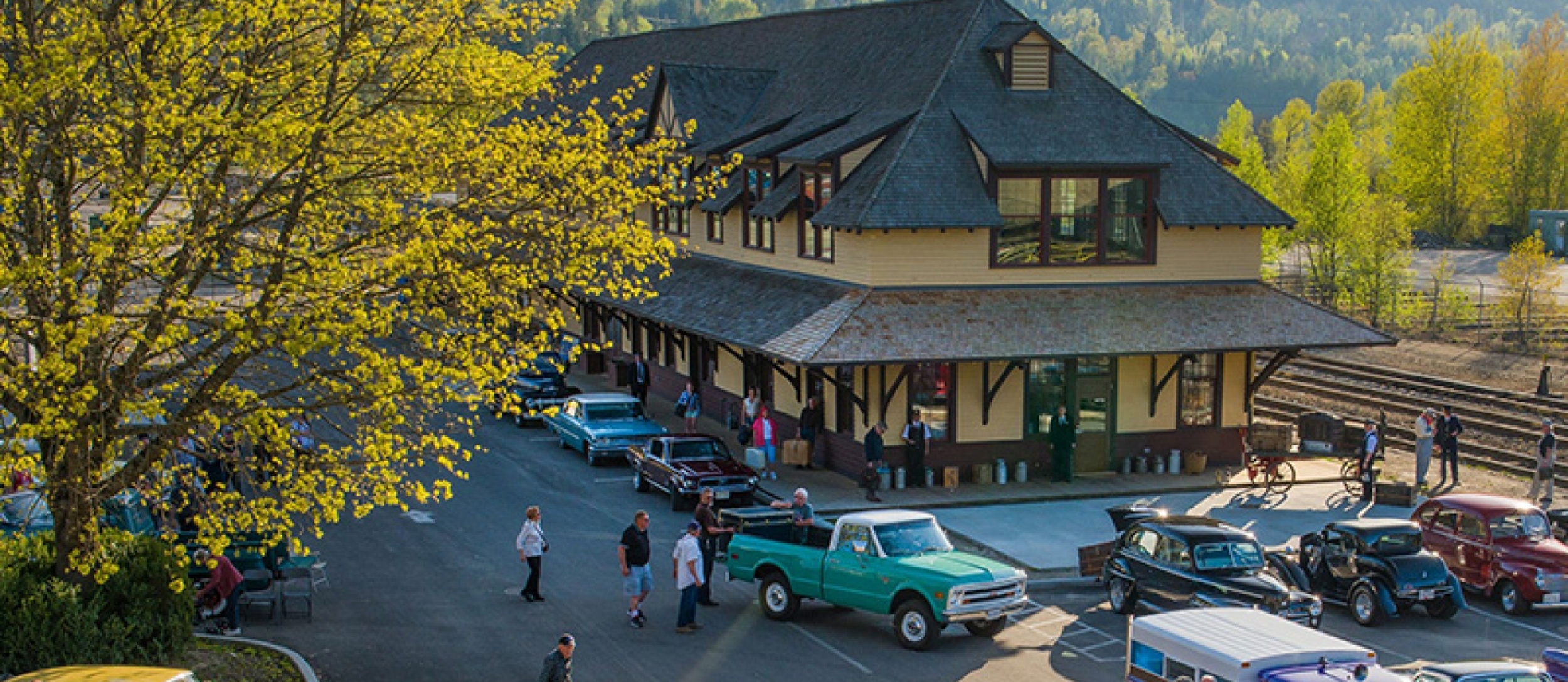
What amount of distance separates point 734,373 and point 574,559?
1356 centimetres

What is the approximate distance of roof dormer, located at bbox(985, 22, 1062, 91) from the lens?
35750 mm

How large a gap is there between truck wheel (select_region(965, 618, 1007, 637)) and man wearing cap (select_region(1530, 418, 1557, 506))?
52.4 feet

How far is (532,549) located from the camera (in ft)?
77.8

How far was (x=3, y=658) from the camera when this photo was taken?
17.7 m

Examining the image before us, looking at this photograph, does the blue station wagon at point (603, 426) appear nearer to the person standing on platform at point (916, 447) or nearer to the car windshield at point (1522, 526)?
the person standing on platform at point (916, 447)

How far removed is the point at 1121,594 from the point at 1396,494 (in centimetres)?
1102

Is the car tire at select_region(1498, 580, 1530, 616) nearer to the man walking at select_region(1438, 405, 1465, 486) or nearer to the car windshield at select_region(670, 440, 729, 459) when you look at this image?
the man walking at select_region(1438, 405, 1465, 486)

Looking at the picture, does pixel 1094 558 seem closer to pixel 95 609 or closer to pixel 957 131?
pixel 957 131

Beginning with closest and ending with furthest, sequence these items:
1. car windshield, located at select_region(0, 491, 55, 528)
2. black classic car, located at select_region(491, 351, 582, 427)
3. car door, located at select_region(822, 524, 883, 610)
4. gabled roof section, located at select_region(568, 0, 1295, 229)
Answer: car door, located at select_region(822, 524, 883, 610) → car windshield, located at select_region(0, 491, 55, 528) → gabled roof section, located at select_region(568, 0, 1295, 229) → black classic car, located at select_region(491, 351, 582, 427)

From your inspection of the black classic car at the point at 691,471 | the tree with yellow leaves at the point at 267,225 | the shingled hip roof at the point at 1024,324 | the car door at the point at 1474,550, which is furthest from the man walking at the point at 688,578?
the car door at the point at 1474,550

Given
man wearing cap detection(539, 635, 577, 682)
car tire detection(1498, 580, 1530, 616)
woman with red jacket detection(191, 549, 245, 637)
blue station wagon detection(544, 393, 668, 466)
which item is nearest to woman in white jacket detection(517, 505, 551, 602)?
woman with red jacket detection(191, 549, 245, 637)

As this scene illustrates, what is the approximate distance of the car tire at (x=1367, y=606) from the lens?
77.2ft

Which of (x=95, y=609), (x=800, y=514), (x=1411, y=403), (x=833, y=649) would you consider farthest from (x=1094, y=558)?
(x=1411, y=403)

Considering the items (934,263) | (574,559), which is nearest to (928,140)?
(934,263)
